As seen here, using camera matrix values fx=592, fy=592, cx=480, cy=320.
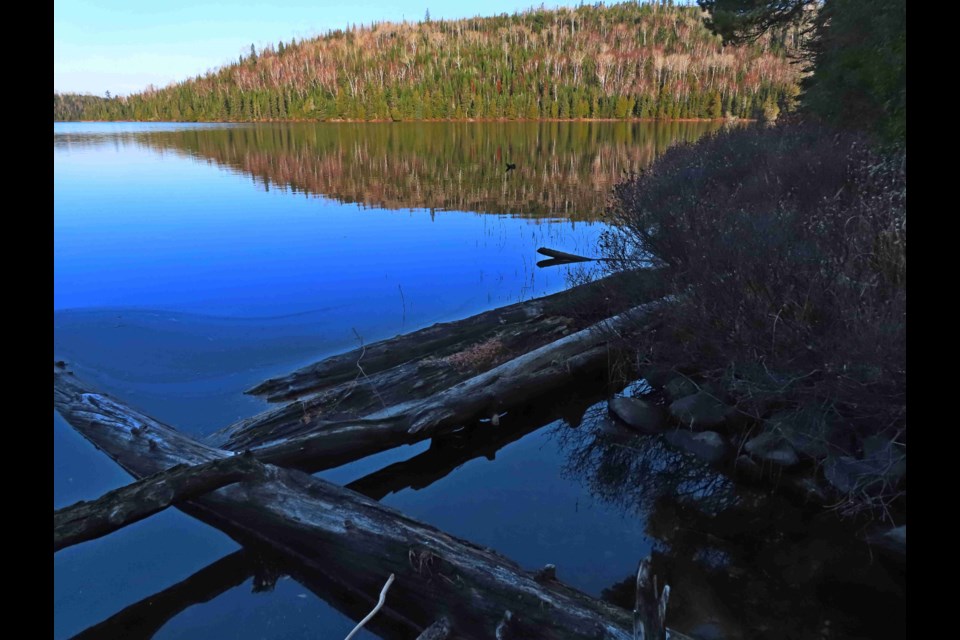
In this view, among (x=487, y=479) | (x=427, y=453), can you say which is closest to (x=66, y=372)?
(x=427, y=453)

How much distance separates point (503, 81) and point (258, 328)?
13951cm

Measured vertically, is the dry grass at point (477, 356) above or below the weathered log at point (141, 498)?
above

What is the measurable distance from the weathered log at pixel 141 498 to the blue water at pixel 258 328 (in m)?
0.76

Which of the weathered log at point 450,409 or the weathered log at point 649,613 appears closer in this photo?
the weathered log at point 649,613

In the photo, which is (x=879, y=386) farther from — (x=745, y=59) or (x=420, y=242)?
(x=745, y=59)

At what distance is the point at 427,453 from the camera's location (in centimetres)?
762

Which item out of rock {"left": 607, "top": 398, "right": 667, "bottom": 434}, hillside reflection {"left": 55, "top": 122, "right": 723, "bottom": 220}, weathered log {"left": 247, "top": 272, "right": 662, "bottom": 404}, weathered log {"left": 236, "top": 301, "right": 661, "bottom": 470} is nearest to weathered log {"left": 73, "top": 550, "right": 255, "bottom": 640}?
weathered log {"left": 236, "top": 301, "right": 661, "bottom": 470}

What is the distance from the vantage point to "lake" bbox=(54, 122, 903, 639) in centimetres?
508

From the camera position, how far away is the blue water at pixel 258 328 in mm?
5520

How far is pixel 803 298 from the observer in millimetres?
6637

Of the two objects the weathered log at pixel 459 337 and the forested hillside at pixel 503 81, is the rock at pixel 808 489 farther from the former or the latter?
the forested hillside at pixel 503 81

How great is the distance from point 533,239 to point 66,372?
45.2 feet

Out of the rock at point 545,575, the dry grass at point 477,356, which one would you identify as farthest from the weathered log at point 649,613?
the dry grass at point 477,356

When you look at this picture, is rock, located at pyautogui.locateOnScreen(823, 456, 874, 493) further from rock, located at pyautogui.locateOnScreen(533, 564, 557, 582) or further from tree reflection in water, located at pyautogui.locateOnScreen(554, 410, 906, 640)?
rock, located at pyautogui.locateOnScreen(533, 564, 557, 582)
